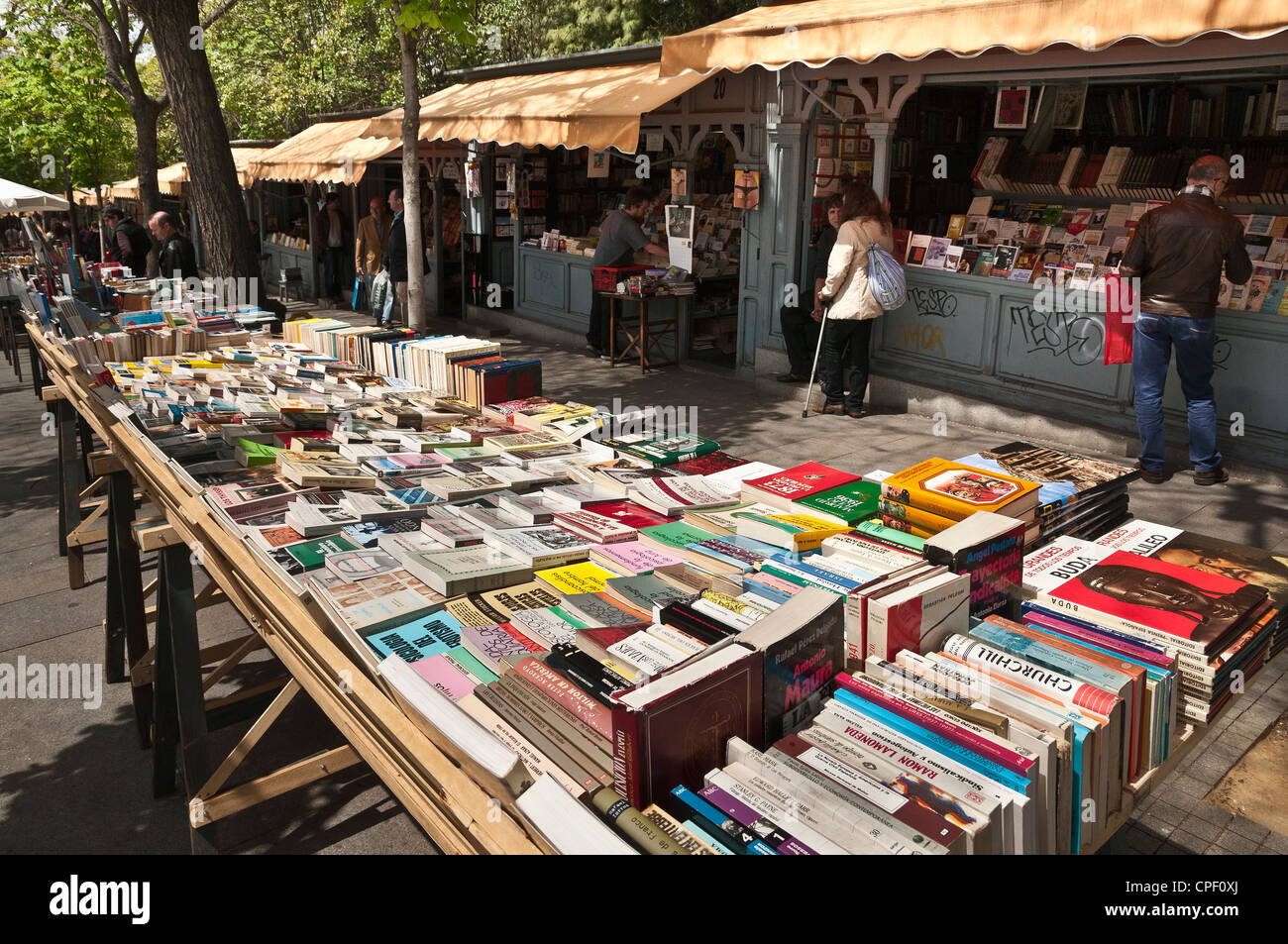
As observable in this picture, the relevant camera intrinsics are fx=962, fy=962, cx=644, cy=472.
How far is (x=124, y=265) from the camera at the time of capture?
12125 millimetres

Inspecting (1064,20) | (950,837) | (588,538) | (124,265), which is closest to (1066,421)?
(1064,20)

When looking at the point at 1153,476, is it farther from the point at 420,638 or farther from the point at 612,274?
the point at 612,274

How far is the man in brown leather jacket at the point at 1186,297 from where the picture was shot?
6418 mm

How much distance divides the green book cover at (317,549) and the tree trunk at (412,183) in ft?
22.3

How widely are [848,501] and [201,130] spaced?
8.50 meters

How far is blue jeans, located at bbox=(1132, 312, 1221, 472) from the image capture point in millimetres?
6594

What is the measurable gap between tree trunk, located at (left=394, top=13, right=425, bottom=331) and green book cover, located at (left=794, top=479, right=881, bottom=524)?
23.2 feet

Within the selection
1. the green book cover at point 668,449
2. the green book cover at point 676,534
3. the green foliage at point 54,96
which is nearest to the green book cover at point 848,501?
the green book cover at point 676,534

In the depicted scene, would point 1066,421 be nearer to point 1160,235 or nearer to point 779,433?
point 1160,235

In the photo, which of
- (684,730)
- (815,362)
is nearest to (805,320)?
(815,362)

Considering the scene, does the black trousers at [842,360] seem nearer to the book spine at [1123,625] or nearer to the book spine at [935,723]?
the book spine at [1123,625]

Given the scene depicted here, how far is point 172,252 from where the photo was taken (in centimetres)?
A: 1069
